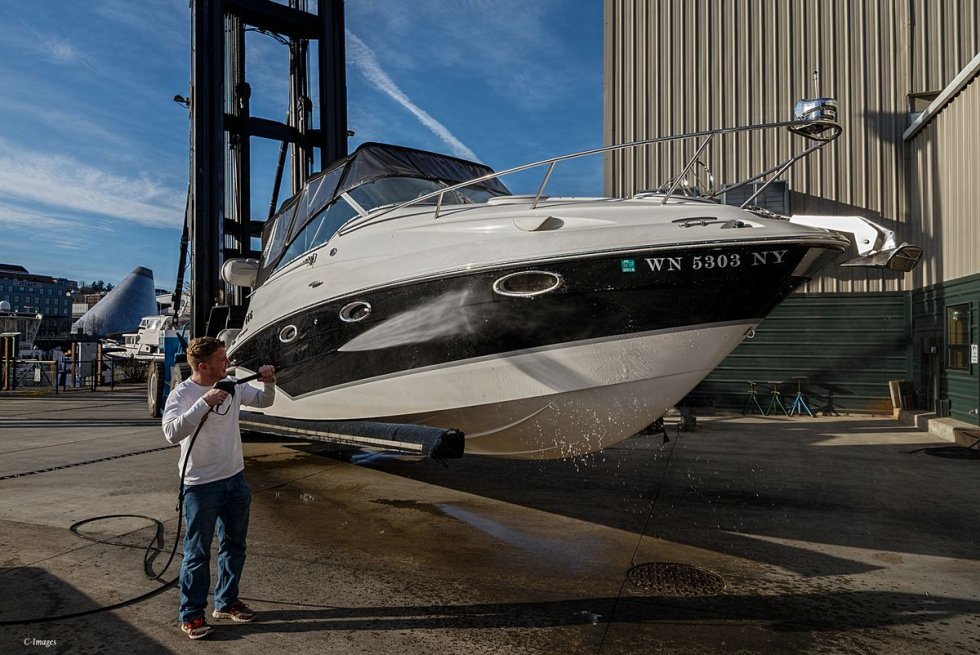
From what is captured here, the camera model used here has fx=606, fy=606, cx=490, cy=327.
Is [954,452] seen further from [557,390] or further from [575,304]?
[575,304]

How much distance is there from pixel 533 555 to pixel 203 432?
215 cm

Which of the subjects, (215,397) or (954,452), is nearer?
(215,397)

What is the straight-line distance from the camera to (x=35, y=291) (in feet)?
460

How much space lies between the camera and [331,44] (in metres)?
9.88

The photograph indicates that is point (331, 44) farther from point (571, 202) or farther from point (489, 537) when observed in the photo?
point (489, 537)

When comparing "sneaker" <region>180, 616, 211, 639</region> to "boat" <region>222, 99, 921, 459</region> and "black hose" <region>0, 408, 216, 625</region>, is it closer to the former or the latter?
"black hose" <region>0, 408, 216, 625</region>

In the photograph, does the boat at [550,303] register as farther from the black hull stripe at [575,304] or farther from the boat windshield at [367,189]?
the boat windshield at [367,189]

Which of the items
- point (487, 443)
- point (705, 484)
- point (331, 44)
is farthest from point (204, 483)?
point (331, 44)

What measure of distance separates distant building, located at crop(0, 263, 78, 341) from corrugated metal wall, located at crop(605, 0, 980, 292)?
151864 millimetres

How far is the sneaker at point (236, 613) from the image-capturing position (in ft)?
9.47

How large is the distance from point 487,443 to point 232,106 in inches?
350

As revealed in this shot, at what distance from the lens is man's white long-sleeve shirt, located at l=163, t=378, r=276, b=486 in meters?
2.72

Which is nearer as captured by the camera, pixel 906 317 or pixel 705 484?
pixel 705 484

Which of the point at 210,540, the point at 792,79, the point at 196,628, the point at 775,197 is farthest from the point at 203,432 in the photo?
the point at 792,79
